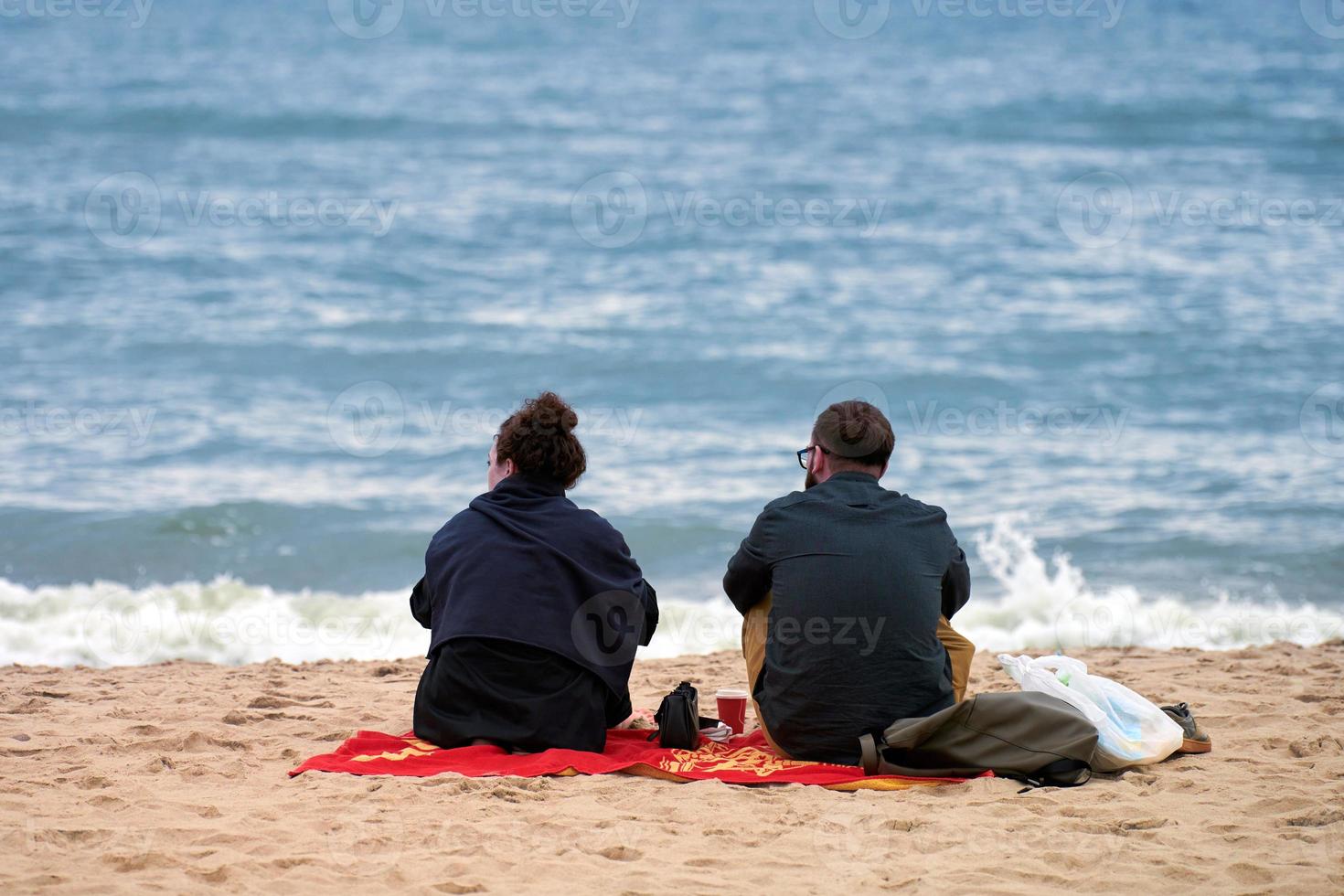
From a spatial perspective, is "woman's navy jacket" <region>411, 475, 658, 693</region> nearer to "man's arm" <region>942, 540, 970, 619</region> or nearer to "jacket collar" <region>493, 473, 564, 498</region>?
"jacket collar" <region>493, 473, 564, 498</region>

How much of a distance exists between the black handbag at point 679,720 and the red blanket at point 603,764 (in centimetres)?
4

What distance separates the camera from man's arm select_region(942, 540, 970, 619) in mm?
3990

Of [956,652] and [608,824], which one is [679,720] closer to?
[608,824]

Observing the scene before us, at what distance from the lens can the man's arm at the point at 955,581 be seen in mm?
3990

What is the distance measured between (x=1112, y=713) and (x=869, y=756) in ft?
3.14

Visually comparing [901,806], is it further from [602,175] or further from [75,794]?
[602,175]

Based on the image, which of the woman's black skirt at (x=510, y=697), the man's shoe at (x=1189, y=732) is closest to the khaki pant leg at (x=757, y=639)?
the woman's black skirt at (x=510, y=697)

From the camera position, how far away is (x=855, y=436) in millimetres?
4016

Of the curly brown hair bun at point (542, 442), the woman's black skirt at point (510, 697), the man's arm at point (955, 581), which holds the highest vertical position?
the curly brown hair bun at point (542, 442)

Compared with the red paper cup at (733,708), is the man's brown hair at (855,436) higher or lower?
higher

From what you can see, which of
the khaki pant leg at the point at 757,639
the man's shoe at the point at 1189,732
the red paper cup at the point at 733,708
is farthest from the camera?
the red paper cup at the point at 733,708

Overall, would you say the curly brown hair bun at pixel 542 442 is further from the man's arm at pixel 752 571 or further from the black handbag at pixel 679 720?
the black handbag at pixel 679 720

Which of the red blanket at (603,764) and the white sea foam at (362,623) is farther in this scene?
the white sea foam at (362,623)

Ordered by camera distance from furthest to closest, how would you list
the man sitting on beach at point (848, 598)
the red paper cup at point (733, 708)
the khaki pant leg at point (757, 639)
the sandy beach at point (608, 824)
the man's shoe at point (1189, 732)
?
the red paper cup at point (733, 708) < the man's shoe at point (1189, 732) < the khaki pant leg at point (757, 639) < the man sitting on beach at point (848, 598) < the sandy beach at point (608, 824)
